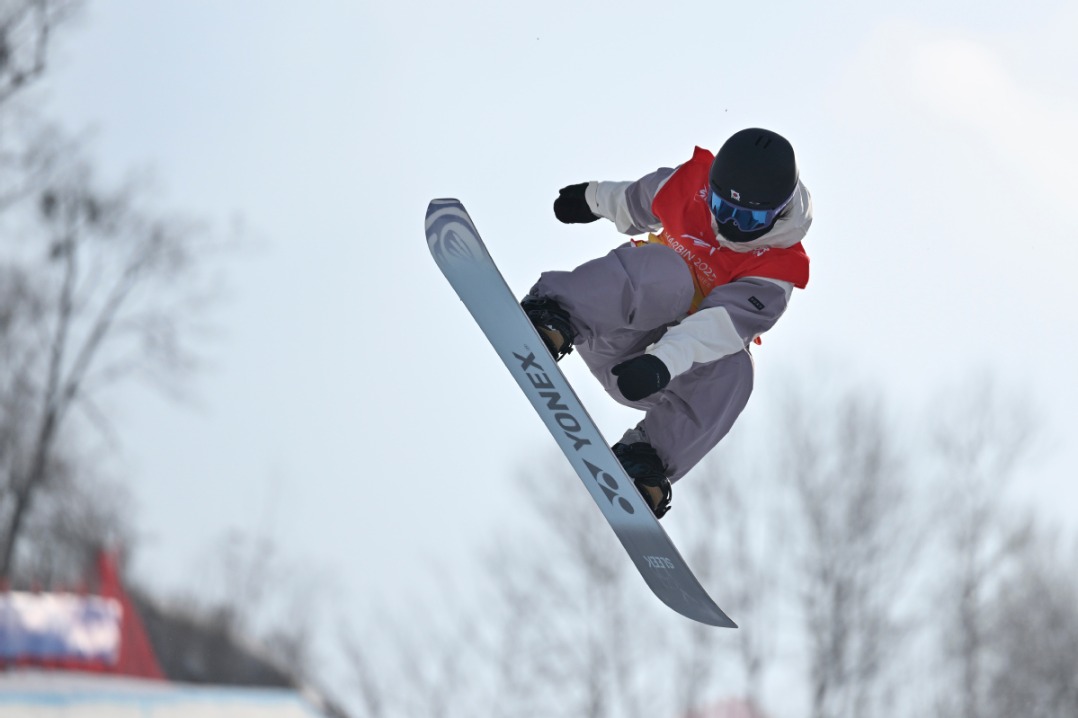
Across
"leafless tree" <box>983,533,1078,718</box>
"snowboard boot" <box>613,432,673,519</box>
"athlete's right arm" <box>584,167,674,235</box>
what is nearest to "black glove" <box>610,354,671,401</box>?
"snowboard boot" <box>613,432,673,519</box>

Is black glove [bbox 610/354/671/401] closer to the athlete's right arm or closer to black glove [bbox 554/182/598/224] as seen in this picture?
the athlete's right arm

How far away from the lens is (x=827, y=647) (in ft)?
77.8

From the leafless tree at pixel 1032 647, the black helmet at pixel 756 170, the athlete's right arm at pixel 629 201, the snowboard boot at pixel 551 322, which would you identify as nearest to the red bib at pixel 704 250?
the athlete's right arm at pixel 629 201

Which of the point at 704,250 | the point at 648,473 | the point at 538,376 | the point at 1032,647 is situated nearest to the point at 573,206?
the point at 704,250

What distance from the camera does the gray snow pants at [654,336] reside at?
208 inches

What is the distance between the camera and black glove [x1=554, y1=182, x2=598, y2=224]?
5914 millimetres

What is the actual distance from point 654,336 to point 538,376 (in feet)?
1.69

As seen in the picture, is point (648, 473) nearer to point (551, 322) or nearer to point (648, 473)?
point (648, 473)

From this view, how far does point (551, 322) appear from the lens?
5.23m

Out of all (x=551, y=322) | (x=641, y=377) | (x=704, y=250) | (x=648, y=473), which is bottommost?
(x=648, y=473)

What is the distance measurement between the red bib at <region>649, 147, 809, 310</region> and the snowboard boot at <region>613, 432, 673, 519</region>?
0.56 metres

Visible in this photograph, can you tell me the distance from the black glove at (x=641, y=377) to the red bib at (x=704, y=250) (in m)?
0.59

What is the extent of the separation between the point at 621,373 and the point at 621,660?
62.0ft

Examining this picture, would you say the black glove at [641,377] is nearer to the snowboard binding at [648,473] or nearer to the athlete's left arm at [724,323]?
the athlete's left arm at [724,323]
